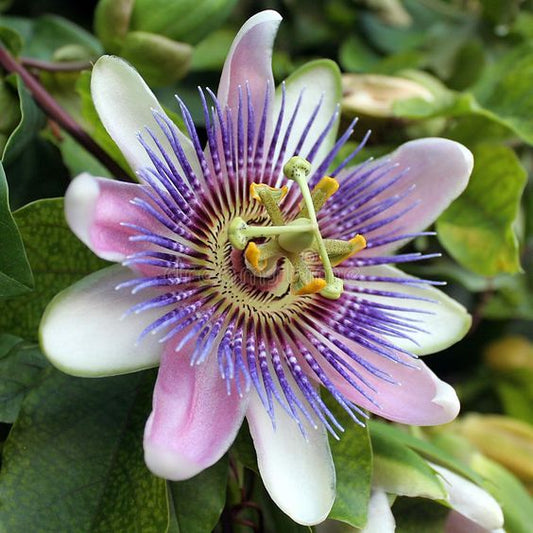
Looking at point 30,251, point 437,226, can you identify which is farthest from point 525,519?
point 30,251

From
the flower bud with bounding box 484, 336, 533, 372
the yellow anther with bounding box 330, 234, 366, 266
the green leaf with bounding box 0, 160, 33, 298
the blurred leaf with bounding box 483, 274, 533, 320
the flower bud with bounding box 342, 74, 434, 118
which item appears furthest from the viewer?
the flower bud with bounding box 484, 336, 533, 372

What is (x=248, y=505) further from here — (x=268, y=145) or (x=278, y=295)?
(x=268, y=145)

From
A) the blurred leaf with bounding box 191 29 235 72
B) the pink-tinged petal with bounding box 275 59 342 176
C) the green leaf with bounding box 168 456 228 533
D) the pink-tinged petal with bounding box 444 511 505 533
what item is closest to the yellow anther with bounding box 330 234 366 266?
the pink-tinged petal with bounding box 275 59 342 176

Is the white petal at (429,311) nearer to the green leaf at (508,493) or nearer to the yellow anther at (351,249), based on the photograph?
the yellow anther at (351,249)

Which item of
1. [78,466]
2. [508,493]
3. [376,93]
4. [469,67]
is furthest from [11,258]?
[469,67]

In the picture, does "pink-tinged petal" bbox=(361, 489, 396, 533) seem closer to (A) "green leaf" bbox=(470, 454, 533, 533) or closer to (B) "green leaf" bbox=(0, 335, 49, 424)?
(A) "green leaf" bbox=(470, 454, 533, 533)
